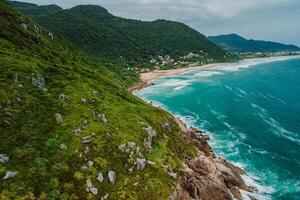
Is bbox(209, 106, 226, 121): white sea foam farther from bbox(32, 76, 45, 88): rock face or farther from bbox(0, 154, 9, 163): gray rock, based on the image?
bbox(0, 154, 9, 163): gray rock

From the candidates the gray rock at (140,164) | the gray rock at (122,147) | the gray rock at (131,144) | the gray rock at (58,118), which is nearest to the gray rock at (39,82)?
the gray rock at (58,118)

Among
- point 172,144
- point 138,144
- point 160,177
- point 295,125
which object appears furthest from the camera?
point 295,125

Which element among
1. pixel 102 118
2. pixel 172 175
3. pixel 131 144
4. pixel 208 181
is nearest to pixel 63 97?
pixel 102 118

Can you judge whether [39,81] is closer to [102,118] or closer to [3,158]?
[102,118]

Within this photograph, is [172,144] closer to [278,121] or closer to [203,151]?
[203,151]

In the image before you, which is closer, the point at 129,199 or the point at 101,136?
the point at 129,199

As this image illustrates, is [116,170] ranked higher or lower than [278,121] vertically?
higher

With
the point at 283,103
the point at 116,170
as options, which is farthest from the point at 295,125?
the point at 116,170
